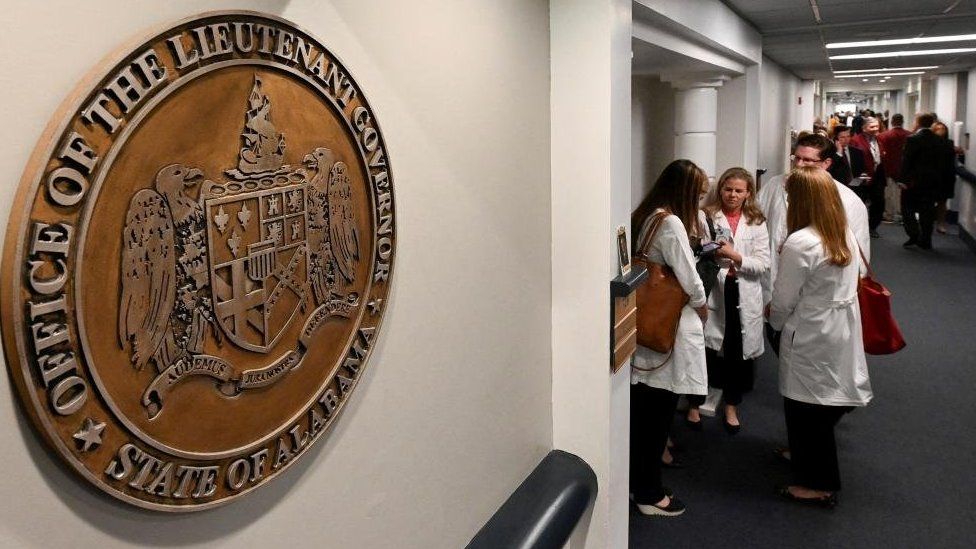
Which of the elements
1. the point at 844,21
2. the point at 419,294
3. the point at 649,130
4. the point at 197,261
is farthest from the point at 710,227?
the point at 197,261

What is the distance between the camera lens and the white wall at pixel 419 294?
84cm

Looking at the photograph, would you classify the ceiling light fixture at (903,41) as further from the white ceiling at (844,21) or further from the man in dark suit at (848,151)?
the man in dark suit at (848,151)

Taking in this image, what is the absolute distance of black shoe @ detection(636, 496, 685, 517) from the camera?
3.61 meters

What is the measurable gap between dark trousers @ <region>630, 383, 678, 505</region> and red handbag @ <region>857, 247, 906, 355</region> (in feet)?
3.52

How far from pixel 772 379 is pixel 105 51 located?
5263 millimetres

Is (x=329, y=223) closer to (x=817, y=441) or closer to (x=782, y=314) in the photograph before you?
(x=782, y=314)

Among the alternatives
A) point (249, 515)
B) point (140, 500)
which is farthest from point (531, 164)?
point (140, 500)

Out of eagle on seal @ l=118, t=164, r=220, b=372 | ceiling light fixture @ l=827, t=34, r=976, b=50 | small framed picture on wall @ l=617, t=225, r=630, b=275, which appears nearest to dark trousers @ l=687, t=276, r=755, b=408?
small framed picture on wall @ l=617, t=225, r=630, b=275

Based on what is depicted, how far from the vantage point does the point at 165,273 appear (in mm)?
971

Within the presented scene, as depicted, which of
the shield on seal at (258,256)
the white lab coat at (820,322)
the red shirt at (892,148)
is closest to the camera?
the shield on seal at (258,256)

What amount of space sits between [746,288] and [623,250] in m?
2.13

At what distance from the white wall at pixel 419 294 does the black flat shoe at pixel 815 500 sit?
6.22ft

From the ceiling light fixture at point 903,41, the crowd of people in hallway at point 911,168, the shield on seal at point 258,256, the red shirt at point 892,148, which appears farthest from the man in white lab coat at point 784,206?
the red shirt at point 892,148

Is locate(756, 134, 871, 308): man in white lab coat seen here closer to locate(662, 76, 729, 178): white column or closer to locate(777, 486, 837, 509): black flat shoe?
locate(662, 76, 729, 178): white column
